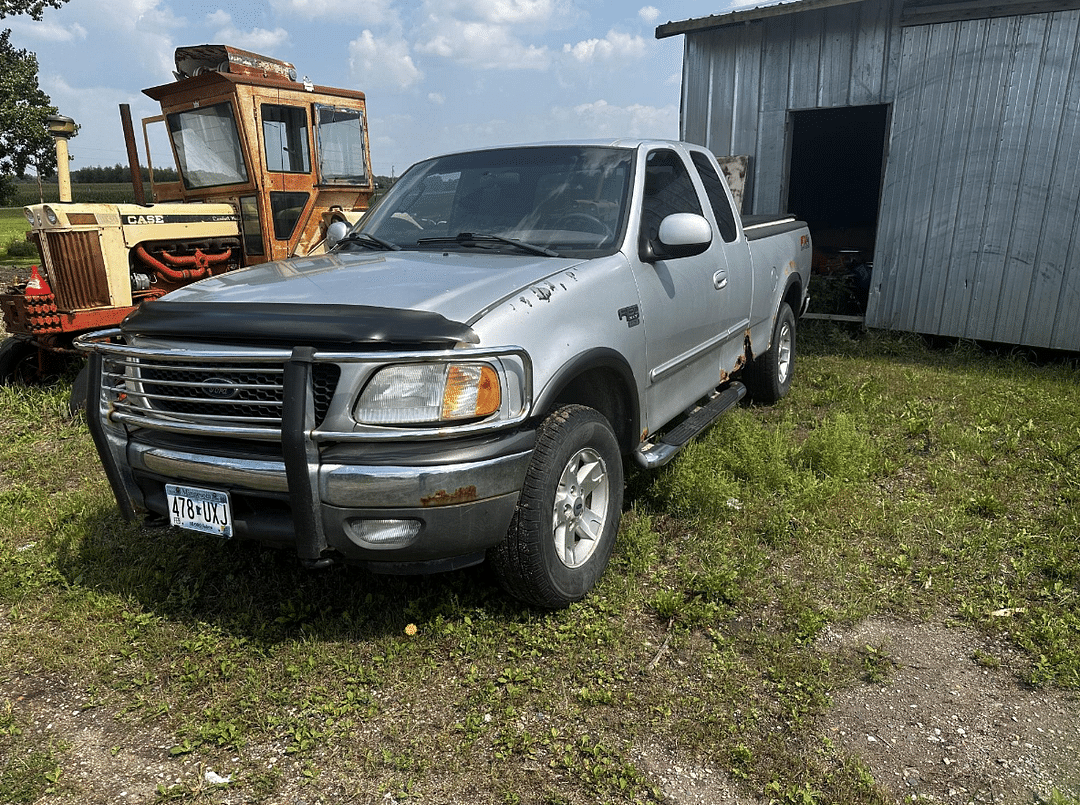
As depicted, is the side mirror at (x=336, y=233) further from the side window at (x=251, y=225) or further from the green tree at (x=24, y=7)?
the green tree at (x=24, y=7)

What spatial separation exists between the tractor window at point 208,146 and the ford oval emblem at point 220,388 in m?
5.40

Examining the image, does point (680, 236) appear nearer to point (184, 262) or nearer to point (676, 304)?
point (676, 304)

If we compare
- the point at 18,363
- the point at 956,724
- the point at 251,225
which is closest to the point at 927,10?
the point at 251,225

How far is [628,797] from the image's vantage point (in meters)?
2.33

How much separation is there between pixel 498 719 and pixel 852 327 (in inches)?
315

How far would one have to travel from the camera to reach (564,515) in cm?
317

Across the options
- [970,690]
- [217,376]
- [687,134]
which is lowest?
[970,690]

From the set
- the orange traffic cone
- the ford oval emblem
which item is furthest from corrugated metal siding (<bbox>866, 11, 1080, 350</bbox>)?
the orange traffic cone

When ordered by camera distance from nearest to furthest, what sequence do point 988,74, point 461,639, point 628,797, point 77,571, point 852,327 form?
point 628,797 < point 461,639 < point 77,571 < point 988,74 < point 852,327

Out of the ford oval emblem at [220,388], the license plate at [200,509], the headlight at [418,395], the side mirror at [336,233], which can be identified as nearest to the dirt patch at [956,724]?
the headlight at [418,395]

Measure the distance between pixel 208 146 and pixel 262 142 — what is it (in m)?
0.85

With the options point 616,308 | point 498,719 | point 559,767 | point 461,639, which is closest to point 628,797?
point 559,767

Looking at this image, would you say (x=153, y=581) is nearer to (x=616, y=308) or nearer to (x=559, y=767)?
(x=559, y=767)

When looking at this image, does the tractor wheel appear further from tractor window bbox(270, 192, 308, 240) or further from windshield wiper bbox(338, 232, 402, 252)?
windshield wiper bbox(338, 232, 402, 252)
